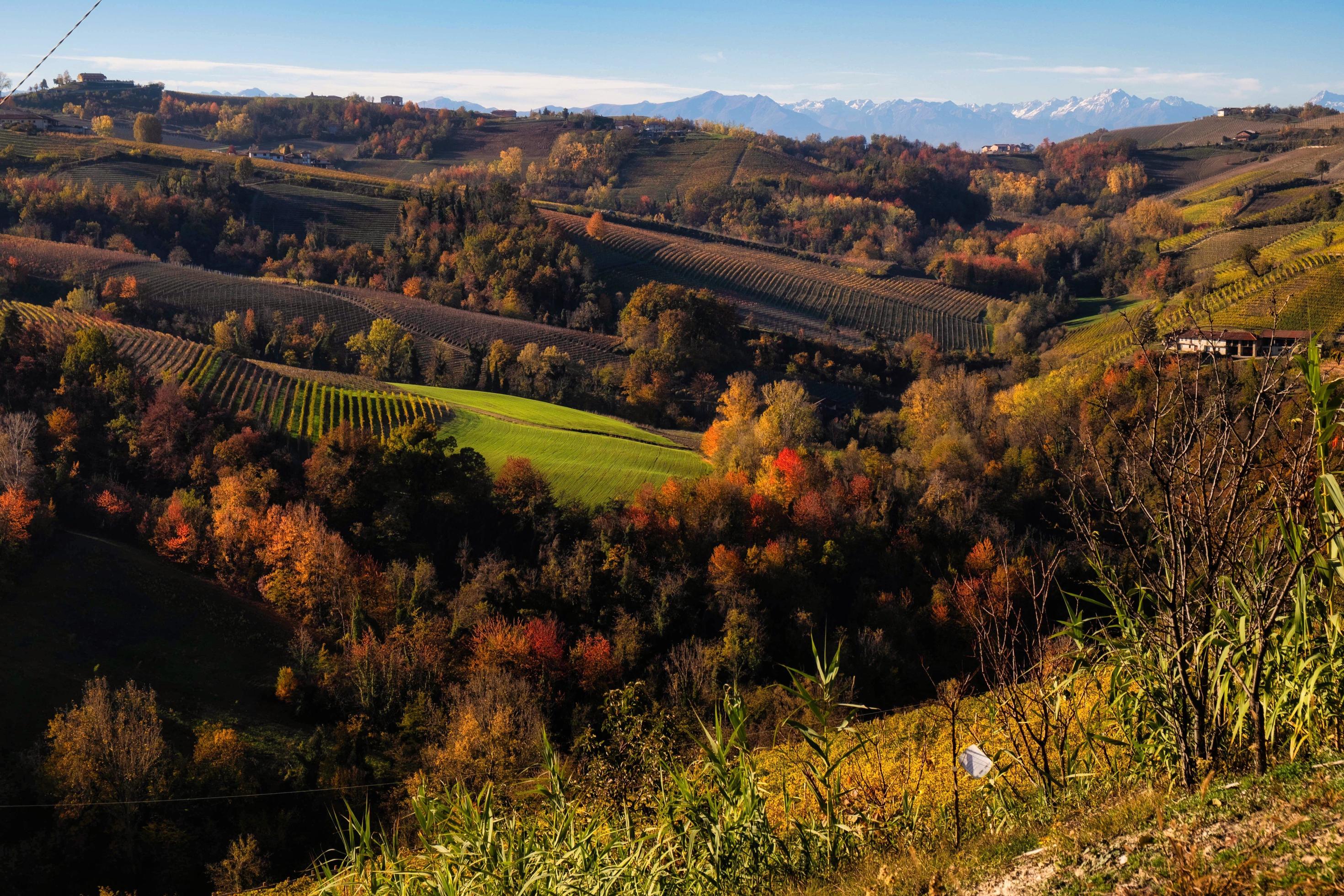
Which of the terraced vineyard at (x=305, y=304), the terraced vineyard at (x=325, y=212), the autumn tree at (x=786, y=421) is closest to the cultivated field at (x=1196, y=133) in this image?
the terraced vineyard at (x=325, y=212)

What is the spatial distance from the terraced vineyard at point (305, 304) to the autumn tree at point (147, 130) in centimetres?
6389

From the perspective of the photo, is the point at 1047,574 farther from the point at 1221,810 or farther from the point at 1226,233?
the point at 1226,233

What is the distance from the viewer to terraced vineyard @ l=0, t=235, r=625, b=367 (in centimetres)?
6938

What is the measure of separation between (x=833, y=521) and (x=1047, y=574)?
114 ft

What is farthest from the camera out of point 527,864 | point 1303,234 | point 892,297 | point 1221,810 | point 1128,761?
point 892,297

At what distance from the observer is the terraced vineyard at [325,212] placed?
325 ft

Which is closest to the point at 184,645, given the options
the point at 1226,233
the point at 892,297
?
the point at 892,297

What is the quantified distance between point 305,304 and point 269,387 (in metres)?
24.7

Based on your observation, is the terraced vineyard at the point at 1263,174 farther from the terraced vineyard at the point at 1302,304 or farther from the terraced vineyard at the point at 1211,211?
the terraced vineyard at the point at 1302,304

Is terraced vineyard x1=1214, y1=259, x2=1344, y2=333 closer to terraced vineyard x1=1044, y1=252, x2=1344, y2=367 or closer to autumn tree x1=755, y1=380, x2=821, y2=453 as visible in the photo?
terraced vineyard x1=1044, y1=252, x2=1344, y2=367

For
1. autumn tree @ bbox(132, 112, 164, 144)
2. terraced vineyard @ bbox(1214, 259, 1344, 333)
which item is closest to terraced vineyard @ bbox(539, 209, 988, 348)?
terraced vineyard @ bbox(1214, 259, 1344, 333)

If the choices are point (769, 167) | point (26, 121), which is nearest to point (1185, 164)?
point (769, 167)

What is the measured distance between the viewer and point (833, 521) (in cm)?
4159

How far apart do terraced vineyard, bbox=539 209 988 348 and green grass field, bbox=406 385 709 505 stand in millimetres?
44490
